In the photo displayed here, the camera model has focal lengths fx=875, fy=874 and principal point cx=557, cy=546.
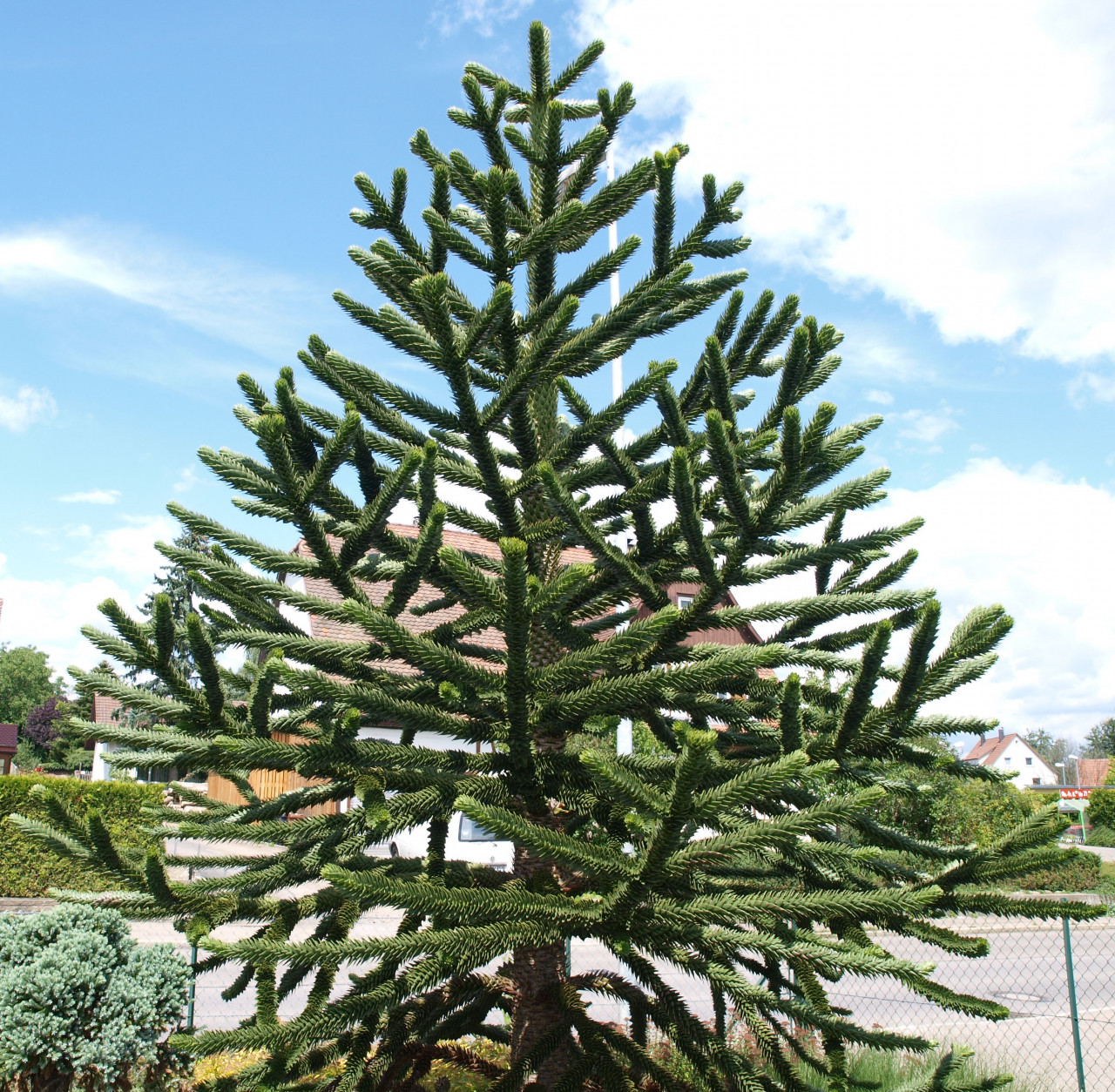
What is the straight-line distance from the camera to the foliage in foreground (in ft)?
15.1

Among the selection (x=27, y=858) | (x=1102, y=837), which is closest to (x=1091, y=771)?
(x=1102, y=837)

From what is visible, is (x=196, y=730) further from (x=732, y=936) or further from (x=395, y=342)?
(x=732, y=936)

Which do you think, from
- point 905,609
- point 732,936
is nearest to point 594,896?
point 732,936

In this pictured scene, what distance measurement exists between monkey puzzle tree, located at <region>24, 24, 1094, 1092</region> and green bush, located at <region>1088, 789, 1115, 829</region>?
39684 millimetres

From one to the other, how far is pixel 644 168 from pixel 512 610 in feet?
8.69

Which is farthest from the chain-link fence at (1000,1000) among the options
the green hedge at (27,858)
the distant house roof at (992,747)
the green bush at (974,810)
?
the distant house roof at (992,747)

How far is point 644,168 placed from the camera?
169 inches

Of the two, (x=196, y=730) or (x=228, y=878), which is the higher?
(x=196, y=730)

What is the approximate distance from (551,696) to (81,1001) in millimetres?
3417

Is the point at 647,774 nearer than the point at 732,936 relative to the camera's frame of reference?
No

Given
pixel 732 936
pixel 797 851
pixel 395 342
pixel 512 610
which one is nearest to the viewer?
pixel 512 610

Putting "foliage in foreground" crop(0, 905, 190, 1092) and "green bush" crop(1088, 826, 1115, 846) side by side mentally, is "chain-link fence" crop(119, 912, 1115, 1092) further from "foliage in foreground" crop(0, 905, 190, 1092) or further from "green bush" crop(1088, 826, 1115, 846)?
"green bush" crop(1088, 826, 1115, 846)

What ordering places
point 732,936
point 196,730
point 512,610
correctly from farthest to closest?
point 196,730, point 732,936, point 512,610

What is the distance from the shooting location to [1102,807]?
36.9m
